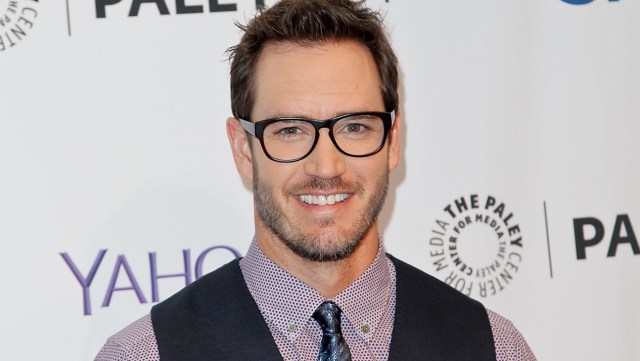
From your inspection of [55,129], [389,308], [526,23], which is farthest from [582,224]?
[55,129]

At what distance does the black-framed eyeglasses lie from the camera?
1.43 meters

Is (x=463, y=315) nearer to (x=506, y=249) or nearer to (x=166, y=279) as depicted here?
(x=506, y=249)

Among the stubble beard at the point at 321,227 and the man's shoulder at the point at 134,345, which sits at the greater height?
the stubble beard at the point at 321,227

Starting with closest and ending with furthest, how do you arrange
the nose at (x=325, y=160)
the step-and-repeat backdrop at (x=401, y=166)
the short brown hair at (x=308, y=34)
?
the nose at (x=325, y=160) → the short brown hair at (x=308, y=34) → the step-and-repeat backdrop at (x=401, y=166)

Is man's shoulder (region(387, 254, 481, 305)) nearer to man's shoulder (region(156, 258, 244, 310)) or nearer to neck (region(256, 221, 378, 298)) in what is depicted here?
neck (region(256, 221, 378, 298))

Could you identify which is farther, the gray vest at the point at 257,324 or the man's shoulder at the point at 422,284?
the man's shoulder at the point at 422,284

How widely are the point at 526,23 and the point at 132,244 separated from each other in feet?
3.23

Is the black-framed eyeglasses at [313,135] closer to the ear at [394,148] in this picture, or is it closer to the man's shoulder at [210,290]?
the ear at [394,148]

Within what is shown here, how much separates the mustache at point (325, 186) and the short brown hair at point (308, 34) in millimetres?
172

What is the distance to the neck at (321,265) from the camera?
1476 mm

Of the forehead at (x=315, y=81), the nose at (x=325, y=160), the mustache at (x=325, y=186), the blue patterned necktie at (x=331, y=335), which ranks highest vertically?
the forehead at (x=315, y=81)

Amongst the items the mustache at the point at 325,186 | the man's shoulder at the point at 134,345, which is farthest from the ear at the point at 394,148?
the man's shoulder at the point at 134,345

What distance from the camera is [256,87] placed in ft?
4.98

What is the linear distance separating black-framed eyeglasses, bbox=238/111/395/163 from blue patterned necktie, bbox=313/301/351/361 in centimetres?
25
